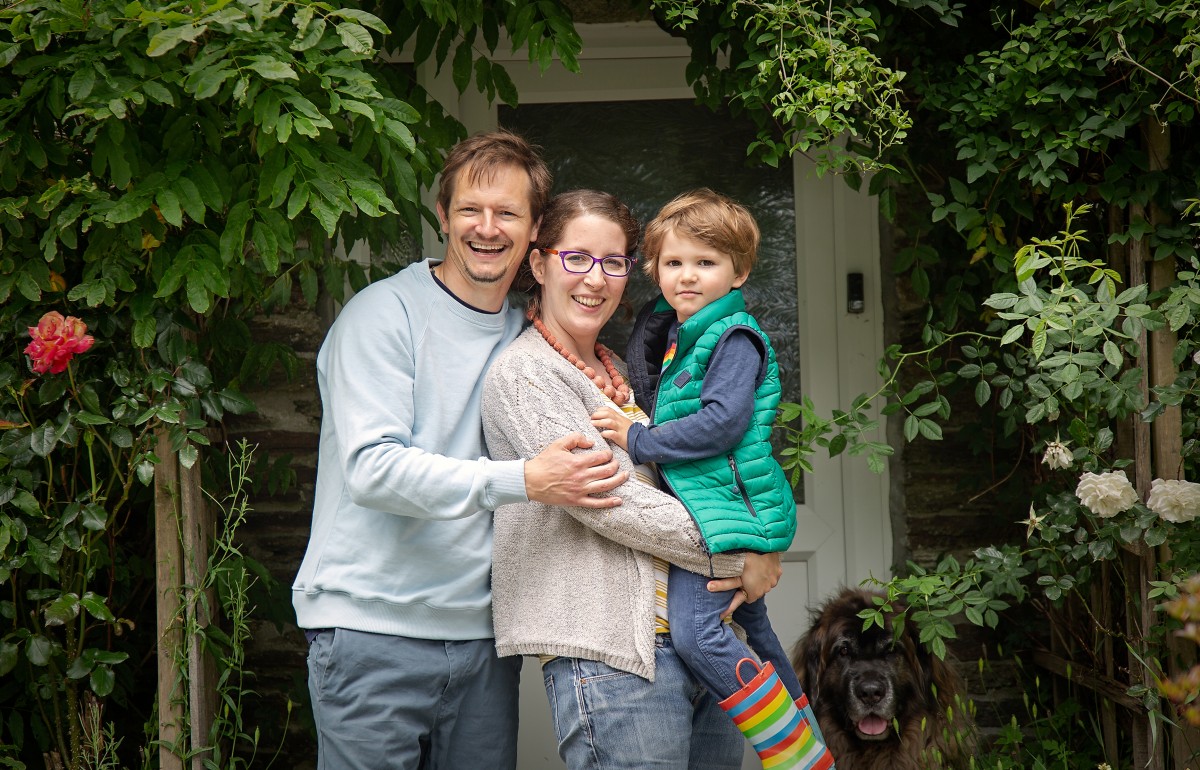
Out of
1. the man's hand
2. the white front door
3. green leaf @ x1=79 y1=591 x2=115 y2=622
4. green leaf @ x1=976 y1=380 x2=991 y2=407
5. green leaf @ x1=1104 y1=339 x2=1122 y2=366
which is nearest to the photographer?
the man's hand

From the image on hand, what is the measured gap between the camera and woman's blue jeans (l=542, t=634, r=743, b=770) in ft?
6.84

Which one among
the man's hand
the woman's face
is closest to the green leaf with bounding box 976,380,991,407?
the woman's face

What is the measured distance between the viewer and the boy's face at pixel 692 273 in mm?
2346

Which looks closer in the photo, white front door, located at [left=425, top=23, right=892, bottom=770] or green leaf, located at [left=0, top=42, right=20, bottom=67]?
green leaf, located at [left=0, top=42, right=20, bottom=67]

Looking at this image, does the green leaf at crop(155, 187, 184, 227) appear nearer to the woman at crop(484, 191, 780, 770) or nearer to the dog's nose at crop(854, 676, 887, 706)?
the woman at crop(484, 191, 780, 770)

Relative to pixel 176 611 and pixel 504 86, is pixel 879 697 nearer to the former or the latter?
pixel 176 611

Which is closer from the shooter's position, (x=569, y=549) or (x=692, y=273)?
(x=569, y=549)

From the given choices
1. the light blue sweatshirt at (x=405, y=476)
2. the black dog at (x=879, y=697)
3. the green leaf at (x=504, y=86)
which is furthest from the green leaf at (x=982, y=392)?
the green leaf at (x=504, y=86)

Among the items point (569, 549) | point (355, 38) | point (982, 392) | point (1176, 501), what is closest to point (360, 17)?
point (355, 38)

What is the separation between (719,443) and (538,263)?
59cm

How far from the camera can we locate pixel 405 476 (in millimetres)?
2076

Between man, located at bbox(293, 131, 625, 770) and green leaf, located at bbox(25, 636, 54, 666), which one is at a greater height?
man, located at bbox(293, 131, 625, 770)

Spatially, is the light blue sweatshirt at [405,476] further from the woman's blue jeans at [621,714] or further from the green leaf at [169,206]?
the green leaf at [169,206]

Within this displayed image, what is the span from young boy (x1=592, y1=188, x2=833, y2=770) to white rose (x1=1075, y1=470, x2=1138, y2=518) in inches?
33.3
